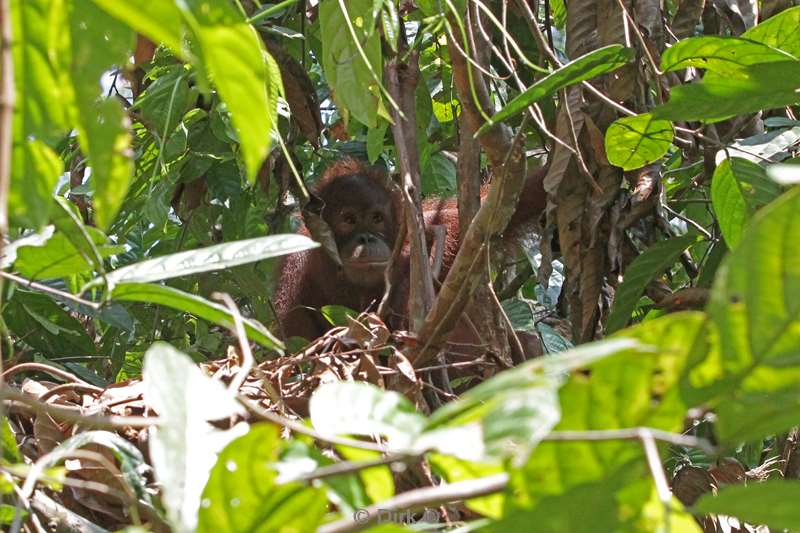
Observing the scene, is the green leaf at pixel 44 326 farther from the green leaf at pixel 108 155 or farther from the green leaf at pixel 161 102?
the green leaf at pixel 108 155

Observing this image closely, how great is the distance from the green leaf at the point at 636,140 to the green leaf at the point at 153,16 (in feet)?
4.15

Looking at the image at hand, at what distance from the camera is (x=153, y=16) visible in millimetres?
650

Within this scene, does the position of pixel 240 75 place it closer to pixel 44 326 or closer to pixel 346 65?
pixel 346 65

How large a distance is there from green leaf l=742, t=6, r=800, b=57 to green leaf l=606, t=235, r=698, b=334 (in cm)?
46

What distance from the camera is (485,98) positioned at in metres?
1.84

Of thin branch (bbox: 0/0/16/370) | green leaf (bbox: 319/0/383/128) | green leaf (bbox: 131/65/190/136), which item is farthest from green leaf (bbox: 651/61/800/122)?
green leaf (bbox: 131/65/190/136)

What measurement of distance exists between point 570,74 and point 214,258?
67cm

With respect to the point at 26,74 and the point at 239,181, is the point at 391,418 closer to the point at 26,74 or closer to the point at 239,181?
the point at 26,74

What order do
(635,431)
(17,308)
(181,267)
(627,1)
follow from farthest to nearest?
(17,308)
(627,1)
(181,267)
(635,431)

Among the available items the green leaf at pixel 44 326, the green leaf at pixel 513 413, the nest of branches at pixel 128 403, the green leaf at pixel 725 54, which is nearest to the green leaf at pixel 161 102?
the green leaf at pixel 44 326

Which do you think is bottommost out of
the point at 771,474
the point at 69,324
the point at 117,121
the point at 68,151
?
the point at 771,474

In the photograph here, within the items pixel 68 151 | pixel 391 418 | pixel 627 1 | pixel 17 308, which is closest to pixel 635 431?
pixel 391 418

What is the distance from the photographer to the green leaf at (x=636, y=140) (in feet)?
5.98

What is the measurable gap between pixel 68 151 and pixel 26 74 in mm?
2516
